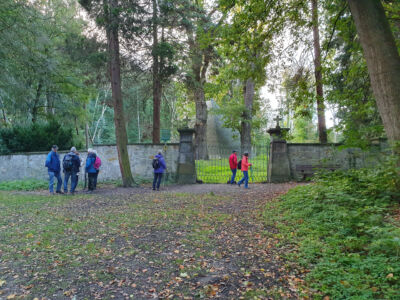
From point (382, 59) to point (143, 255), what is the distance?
548 cm

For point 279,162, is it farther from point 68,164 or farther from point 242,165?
point 68,164

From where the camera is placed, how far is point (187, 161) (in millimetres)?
12977

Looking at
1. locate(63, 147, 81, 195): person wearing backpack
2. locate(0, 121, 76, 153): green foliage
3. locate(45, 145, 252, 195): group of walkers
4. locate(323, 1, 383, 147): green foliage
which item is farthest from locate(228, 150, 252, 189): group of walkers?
locate(0, 121, 76, 153): green foliage

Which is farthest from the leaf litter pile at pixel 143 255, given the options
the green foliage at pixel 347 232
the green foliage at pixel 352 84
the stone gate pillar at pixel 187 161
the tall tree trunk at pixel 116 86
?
the stone gate pillar at pixel 187 161

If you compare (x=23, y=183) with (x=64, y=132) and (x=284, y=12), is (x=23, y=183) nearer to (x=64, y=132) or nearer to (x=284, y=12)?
(x=64, y=132)

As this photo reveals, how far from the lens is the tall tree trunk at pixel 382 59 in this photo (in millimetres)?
5137

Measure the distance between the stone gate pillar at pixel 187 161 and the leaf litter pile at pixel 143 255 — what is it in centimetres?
566

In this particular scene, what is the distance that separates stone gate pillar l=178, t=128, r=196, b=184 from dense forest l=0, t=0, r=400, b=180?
0.65m

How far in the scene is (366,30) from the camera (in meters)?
5.34

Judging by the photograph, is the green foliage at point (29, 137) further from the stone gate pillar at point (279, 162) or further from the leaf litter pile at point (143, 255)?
the stone gate pillar at point (279, 162)

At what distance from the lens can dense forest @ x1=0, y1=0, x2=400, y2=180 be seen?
25.3ft

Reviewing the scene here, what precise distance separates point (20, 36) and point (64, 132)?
692cm

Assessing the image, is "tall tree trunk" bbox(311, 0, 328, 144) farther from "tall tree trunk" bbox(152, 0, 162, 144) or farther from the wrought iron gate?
"tall tree trunk" bbox(152, 0, 162, 144)

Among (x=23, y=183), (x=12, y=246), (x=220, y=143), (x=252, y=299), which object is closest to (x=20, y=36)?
(x=23, y=183)
